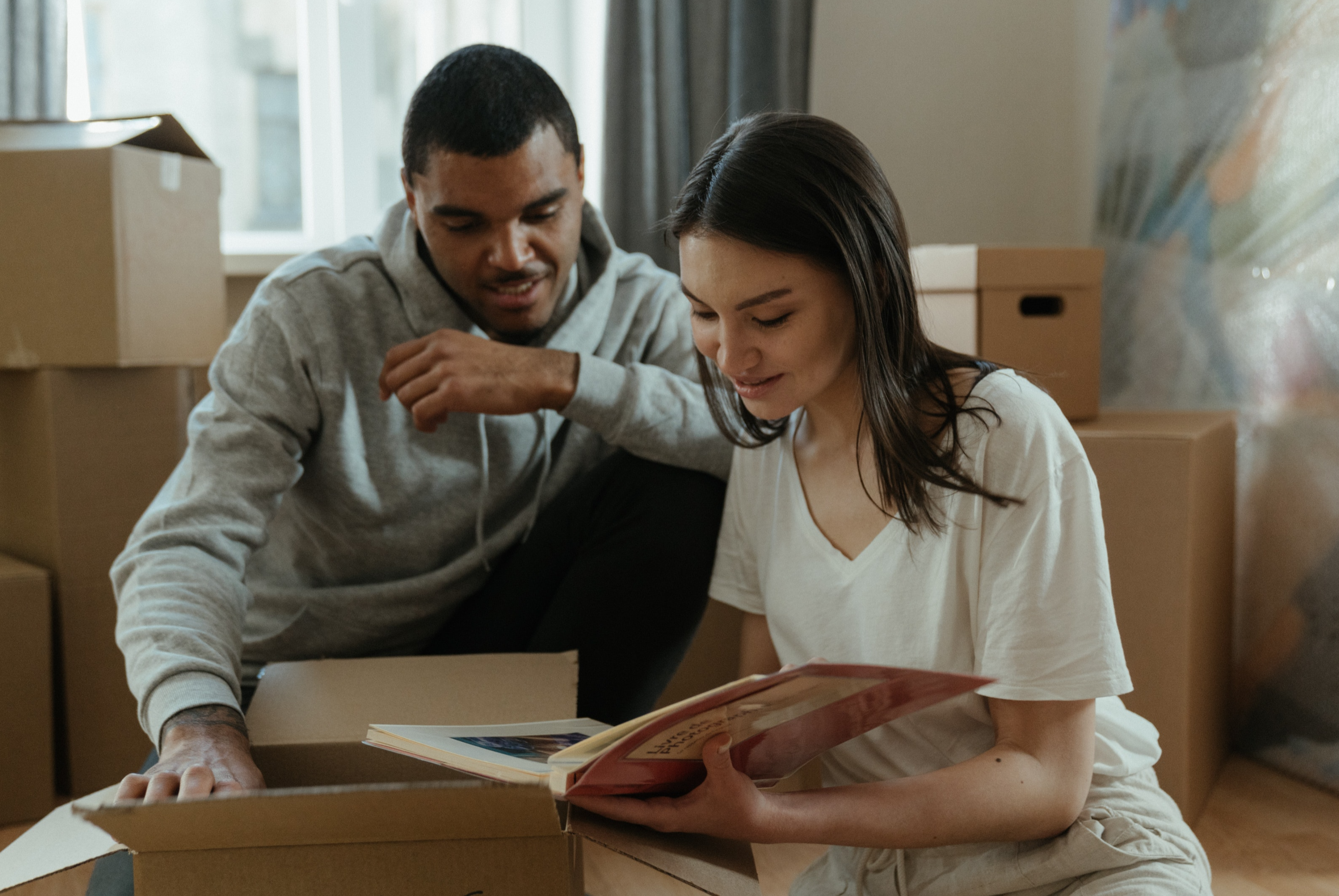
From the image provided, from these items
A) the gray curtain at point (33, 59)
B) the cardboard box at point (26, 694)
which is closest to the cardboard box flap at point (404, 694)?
the cardboard box at point (26, 694)

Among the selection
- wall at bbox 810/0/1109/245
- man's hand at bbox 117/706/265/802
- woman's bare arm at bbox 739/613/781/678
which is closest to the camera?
man's hand at bbox 117/706/265/802

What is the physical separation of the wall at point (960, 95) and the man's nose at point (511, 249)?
1.22m

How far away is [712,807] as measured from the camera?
2.30ft

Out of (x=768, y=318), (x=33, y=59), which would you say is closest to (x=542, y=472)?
(x=768, y=318)

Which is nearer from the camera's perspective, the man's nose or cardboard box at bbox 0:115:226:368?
the man's nose

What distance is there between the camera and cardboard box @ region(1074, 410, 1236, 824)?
137 cm

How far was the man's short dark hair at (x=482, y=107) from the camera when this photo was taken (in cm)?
114

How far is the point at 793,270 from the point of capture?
83 centimetres

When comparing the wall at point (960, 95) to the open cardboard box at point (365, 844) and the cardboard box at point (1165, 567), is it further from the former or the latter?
the open cardboard box at point (365, 844)

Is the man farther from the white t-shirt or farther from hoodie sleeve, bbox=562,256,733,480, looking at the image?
the white t-shirt

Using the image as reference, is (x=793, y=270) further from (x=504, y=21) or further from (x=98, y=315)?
(x=504, y=21)

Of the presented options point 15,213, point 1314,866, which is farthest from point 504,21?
point 1314,866

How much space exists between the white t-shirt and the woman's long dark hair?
0.02 metres

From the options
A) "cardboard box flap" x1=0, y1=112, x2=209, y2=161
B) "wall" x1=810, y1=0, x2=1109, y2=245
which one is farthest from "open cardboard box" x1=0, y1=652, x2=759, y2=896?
"wall" x1=810, y1=0, x2=1109, y2=245
